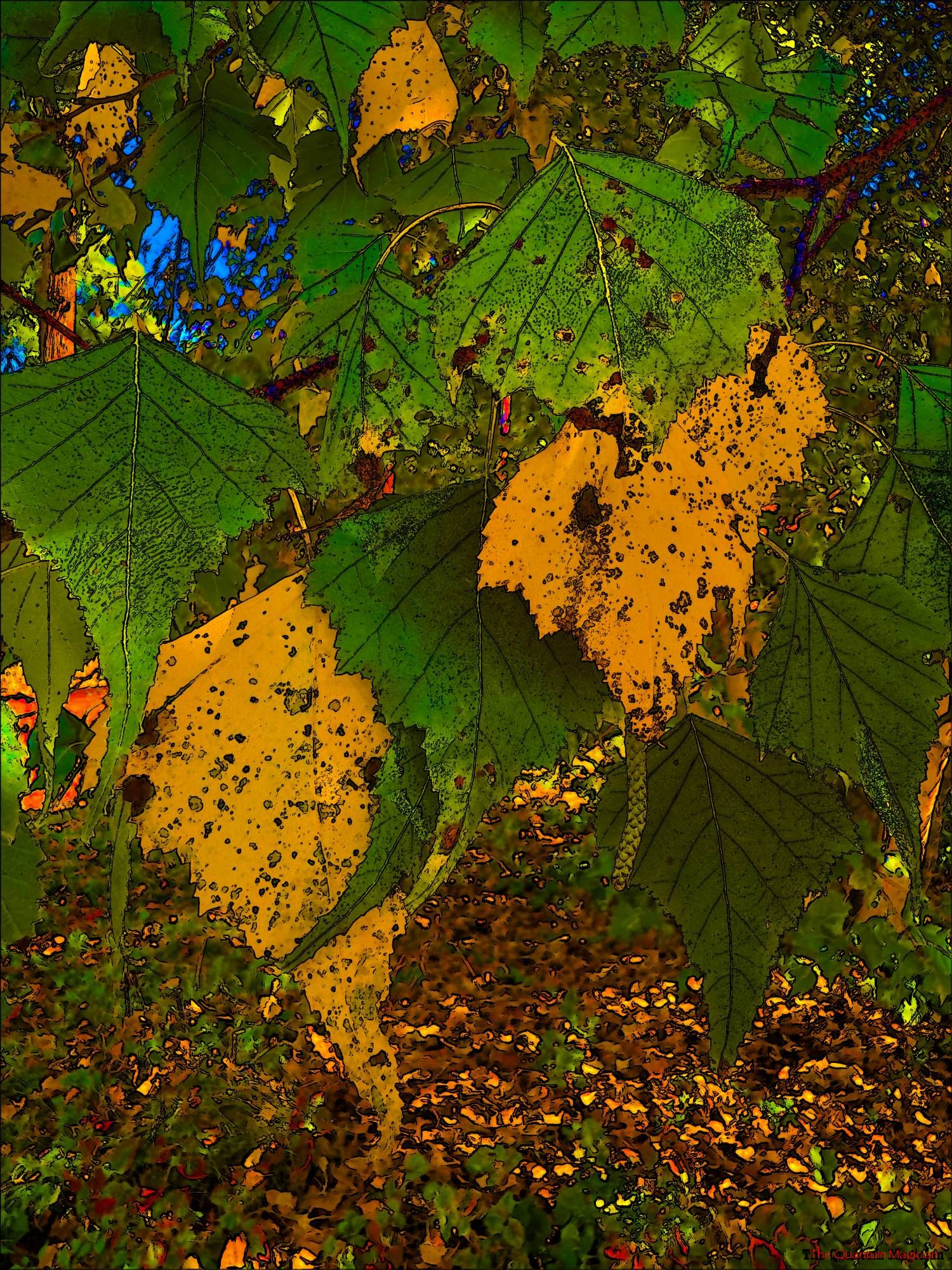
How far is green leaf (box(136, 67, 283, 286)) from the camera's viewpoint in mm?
319

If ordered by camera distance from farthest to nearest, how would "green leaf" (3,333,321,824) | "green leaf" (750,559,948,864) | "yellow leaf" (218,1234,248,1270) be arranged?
"yellow leaf" (218,1234,248,1270) < "green leaf" (750,559,948,864) < "green leaf" (3,333,321,824)

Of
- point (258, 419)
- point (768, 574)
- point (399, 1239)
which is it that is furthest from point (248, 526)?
point (768, 574)

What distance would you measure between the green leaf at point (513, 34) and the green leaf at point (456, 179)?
0.16ft

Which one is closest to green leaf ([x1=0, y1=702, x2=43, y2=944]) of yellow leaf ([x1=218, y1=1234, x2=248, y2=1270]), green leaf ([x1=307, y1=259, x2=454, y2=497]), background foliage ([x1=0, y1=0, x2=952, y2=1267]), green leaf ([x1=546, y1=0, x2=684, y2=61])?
background foliage ([x1=0, y1=0, x2=952, y2=1267])

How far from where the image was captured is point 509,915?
212cm

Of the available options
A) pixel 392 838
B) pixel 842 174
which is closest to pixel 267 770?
pixel 392 838

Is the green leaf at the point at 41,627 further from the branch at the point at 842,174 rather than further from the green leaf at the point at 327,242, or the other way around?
the branch at the point at 842,174

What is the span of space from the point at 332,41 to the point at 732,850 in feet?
Answer: 0.78

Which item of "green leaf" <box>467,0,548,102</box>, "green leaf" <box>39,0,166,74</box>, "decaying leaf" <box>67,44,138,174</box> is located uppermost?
"decaying leaf" <box>67,44,138,174</box>

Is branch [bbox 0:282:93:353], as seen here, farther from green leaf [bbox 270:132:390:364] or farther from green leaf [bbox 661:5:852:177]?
green leaf [bbox 661:5:852:177]

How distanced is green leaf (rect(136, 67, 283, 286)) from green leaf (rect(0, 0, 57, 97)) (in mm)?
38

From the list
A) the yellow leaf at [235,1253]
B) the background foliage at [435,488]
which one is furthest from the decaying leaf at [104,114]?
the yellow leaf at [235,1253]

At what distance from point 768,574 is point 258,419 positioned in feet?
5.30

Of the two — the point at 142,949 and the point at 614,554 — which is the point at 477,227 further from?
the point at 142,949
